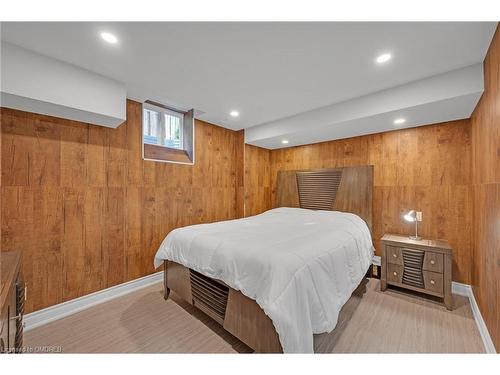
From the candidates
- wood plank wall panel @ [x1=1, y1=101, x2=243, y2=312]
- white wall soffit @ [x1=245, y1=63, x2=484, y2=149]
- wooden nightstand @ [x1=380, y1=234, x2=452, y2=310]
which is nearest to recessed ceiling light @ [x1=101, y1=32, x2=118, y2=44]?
wood plank wall panel @ [x1=1, y1=101, x2=243, y2=312]

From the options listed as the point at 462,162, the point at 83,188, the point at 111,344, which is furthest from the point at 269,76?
the point at 111,344

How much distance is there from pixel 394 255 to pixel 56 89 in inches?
157

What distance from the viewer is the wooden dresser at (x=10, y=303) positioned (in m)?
0.96

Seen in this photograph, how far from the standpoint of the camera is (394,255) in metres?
2.58

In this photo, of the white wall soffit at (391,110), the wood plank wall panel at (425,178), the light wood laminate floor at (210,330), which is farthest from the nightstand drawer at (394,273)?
the white wall soffit at (391,110)

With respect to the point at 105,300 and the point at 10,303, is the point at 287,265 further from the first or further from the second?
the point at 105,300

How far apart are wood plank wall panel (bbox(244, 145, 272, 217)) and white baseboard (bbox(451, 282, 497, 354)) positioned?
3.04m

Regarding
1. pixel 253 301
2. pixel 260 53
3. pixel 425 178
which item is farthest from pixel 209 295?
pixel 425 178

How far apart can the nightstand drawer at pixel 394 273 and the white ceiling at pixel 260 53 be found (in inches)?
84.2

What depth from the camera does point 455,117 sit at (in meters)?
2.48

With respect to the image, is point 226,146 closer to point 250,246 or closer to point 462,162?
point 250,246

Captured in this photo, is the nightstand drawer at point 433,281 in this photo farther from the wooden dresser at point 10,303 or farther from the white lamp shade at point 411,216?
the wooden dresser at point 10,303
